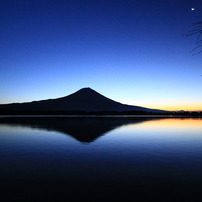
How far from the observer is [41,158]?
9.62m

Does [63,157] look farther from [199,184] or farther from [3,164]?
[199,184]

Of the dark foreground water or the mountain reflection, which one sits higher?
the mountain reflection

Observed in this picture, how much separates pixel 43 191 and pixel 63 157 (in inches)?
169

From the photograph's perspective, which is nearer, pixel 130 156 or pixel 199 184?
pixel 199 184

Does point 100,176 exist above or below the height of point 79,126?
below

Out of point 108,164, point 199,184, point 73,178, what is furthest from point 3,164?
Result: point 199,184

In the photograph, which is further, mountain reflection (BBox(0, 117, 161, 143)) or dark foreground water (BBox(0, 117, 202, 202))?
mountain reflection (BBox(0, 117, 161, 143))

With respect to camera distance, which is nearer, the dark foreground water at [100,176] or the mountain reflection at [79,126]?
the dark foreground water at [100,176]

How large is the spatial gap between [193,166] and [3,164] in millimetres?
8129

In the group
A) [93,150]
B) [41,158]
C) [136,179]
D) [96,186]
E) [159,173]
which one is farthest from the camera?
[93,150]

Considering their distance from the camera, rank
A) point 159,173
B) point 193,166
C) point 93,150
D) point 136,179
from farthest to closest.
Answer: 1. point 93,150
2. point 193,166
3. point 159,173
4. point 136,179

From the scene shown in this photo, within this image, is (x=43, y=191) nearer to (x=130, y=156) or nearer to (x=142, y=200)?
(x=142, y=200)

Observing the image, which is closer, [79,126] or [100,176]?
[100,176]

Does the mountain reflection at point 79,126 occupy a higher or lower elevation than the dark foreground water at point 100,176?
higher
